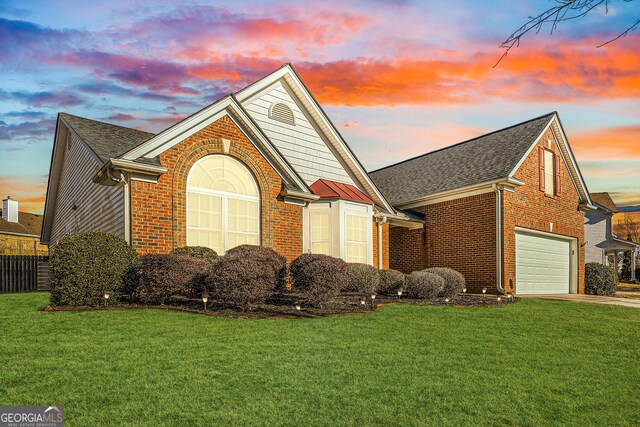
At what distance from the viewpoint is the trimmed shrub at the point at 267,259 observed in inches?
396

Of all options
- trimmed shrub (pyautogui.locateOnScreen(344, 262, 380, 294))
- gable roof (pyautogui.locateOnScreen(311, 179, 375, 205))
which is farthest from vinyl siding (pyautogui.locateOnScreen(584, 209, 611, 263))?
trimmed shrub (pyautogui.locateOnScreen(344, 262, 380, 294))

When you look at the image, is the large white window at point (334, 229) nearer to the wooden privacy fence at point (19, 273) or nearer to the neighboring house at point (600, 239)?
the wooden privacy fence at point (19, 273)

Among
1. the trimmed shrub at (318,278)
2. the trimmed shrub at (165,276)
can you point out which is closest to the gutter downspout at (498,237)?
the trimmed shrub at (318,278)

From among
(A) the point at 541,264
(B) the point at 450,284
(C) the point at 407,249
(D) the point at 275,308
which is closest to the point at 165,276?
(D) the point at 275,308

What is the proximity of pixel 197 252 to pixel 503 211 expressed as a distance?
1190cm

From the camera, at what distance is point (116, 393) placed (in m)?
4.52

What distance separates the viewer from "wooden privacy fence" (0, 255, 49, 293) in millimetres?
19453

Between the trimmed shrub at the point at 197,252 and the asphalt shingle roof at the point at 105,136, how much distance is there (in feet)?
11.4

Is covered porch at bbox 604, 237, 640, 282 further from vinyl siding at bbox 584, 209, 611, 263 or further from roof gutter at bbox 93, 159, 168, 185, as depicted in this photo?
roof gutter at bbox 93, 159, 168, 185

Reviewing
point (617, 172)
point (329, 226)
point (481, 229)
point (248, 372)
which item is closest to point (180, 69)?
point (329, 226)

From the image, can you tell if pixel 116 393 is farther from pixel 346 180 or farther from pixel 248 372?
pixel 346 180

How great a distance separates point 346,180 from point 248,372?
1351 centimetres

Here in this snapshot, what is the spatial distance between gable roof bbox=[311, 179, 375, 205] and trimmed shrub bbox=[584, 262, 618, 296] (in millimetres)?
13741

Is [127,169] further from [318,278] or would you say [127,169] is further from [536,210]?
[536,210]
